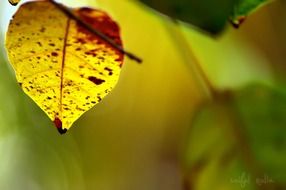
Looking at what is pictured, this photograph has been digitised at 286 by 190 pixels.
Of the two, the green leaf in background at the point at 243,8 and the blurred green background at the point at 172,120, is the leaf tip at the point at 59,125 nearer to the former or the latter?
the blurred green background at the point at 172,120

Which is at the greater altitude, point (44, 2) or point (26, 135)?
point (44, 2)

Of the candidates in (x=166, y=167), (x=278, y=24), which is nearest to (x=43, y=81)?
(x=166, y=167)

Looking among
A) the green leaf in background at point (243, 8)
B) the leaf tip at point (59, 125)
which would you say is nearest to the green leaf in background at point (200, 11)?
the green leaf in background at point (243, 8)

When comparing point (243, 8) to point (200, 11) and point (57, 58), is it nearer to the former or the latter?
point (200, 11)

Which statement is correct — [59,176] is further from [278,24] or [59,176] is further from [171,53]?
[278,24]

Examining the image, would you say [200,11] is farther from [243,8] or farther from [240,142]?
[240,142]

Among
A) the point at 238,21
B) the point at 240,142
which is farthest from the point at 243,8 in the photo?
the point at 240,142

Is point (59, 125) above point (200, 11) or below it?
below
